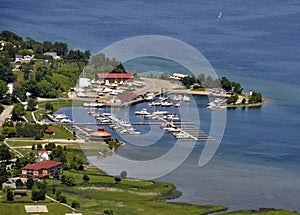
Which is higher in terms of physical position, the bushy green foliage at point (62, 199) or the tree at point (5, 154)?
the tree at point (5, 154)

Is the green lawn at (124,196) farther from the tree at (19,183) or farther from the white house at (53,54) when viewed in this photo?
the white house at (53,54)

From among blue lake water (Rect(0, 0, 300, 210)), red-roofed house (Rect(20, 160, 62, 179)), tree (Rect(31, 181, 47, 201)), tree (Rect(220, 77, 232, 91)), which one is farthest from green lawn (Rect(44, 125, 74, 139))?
tree (Rect(220, 77, 232, 91))

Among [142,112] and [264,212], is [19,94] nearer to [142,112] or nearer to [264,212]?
[142,112]

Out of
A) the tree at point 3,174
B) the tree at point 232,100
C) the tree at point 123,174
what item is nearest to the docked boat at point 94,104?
the tree at point 232,100

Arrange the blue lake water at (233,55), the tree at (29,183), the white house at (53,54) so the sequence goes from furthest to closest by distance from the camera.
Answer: the white house at (53,54) → the blue lake water at (233,55) → the tree at (29,183)

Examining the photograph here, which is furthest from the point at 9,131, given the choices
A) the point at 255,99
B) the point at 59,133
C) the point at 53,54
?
the point at 53,54

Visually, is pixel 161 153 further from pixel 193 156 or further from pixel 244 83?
pixel 244 83
